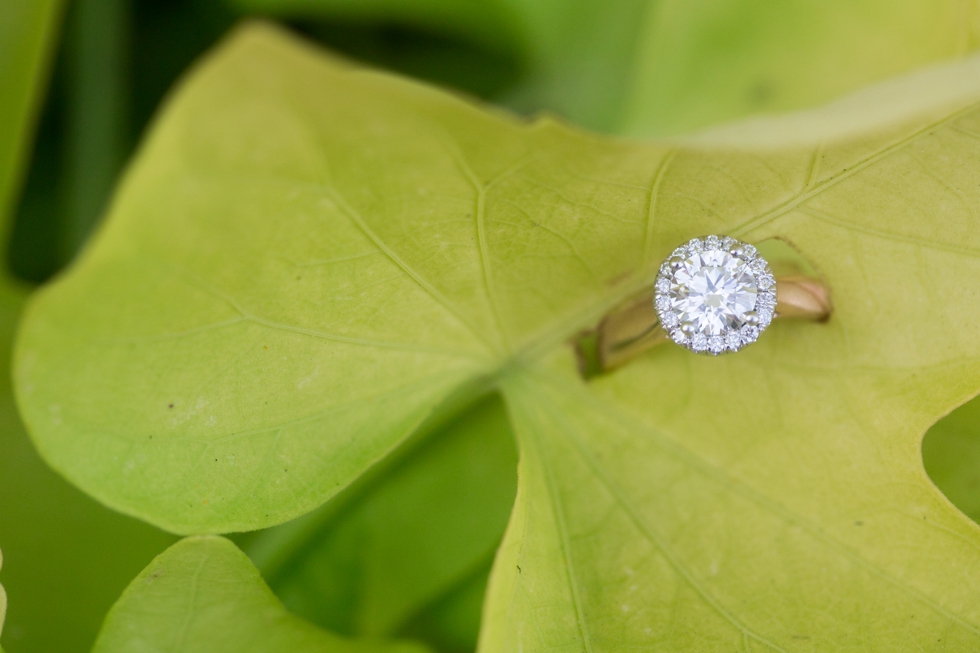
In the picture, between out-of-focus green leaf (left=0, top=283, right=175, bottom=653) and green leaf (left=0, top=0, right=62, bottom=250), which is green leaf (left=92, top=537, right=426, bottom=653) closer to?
out-of-focus green leaf (left=0, top=283, right=175, bottom=653)

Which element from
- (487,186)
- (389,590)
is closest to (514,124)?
(487,186)

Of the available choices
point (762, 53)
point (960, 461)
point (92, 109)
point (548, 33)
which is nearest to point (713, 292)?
point (960, 461)

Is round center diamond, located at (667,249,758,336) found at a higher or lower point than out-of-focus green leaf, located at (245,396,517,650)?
higher

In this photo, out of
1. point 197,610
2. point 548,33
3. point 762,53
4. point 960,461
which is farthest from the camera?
point 548,33

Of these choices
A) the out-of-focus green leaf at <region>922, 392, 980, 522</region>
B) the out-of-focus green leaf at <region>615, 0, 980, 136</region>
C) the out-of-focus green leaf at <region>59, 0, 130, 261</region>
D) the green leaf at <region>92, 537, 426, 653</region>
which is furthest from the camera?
the out-of-focus green leaf at <region>59, 0, 130, 261</region>

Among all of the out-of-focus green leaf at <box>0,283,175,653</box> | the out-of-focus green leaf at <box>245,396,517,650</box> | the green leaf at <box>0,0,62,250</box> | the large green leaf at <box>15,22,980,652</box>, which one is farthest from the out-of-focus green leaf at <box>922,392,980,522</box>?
the green leaf at <box>0,0,62,250</box>

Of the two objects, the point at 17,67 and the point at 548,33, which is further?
the point at 548,33

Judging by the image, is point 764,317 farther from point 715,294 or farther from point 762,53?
point 762,53
